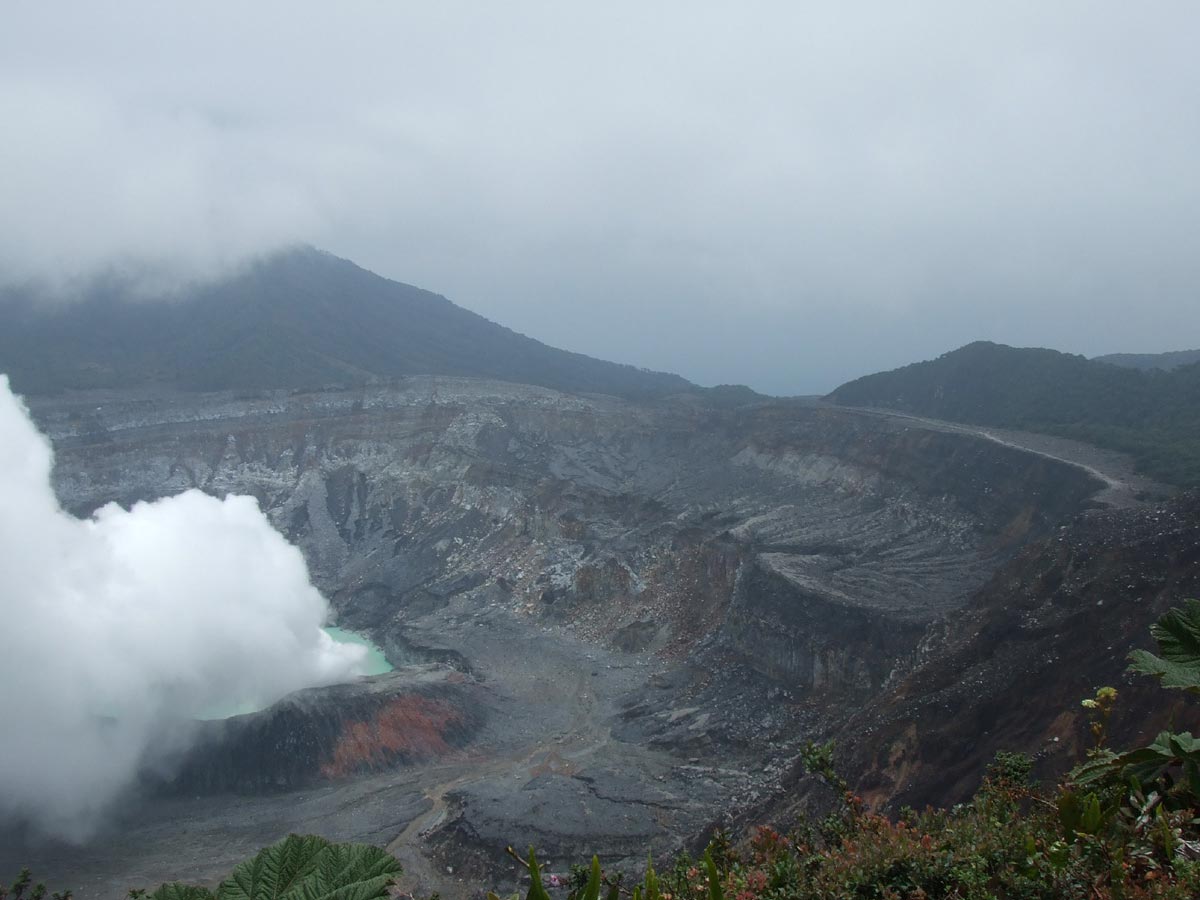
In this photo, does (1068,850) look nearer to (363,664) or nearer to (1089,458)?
(363,664)

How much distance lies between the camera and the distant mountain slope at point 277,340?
96375 mm

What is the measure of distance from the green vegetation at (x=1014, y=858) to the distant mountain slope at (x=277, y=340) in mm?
92564

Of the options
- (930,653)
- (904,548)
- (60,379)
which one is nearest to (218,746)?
(930,653)

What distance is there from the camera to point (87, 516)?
69.2m

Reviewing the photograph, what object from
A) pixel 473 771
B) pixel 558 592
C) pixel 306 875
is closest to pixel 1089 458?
pixel 558 592

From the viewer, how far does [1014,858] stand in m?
6.22

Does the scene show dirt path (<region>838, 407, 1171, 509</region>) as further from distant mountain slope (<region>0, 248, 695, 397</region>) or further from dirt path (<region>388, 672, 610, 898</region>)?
distant mountain slope (<region>0, 248, 695, 397</region>)

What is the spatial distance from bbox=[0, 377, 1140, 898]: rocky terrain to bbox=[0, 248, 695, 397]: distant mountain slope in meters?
13.8

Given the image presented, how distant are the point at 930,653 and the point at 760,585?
11.1 meters

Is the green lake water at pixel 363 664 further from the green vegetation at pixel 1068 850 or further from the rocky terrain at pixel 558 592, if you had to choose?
the green vegetation at pixel 1068 850

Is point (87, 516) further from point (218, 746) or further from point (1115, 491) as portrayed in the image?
point (1115, 491)

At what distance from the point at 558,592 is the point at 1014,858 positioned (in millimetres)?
48382

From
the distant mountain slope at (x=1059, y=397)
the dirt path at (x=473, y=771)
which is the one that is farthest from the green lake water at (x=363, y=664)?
the distant mountain slope at (x=1059, y=397)

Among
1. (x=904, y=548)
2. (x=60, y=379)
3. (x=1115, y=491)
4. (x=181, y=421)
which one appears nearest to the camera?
(x=1115, y=491)
